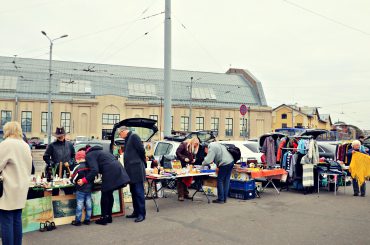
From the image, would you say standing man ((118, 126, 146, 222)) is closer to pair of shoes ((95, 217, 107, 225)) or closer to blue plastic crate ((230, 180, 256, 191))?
pair of shoes ((95, 217, 107, 225))

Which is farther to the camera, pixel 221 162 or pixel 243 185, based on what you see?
pixel 243 185

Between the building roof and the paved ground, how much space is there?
38930 millimetres

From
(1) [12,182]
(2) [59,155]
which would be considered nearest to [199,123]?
(2) [59,155]

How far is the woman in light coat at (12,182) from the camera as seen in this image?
550cm

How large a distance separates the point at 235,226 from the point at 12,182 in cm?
460

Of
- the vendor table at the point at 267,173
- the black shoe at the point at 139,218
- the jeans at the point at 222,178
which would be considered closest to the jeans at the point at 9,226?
the black shoe at the point at 139,218

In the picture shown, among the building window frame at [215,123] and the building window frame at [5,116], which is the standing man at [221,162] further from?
the building window frame at [215,123]

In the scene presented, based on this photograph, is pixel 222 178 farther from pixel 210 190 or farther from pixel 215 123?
pixel 215 123

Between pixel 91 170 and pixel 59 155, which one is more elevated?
pixel 59 155

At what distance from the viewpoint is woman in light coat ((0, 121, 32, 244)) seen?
5.50m

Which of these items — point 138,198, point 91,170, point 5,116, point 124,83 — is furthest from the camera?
point 124,83

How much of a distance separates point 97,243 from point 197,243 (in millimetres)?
1777

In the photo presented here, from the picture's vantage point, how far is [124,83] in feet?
184

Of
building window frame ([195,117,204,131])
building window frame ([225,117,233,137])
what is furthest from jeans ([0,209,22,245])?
building window frame ([225,117,233,137])
